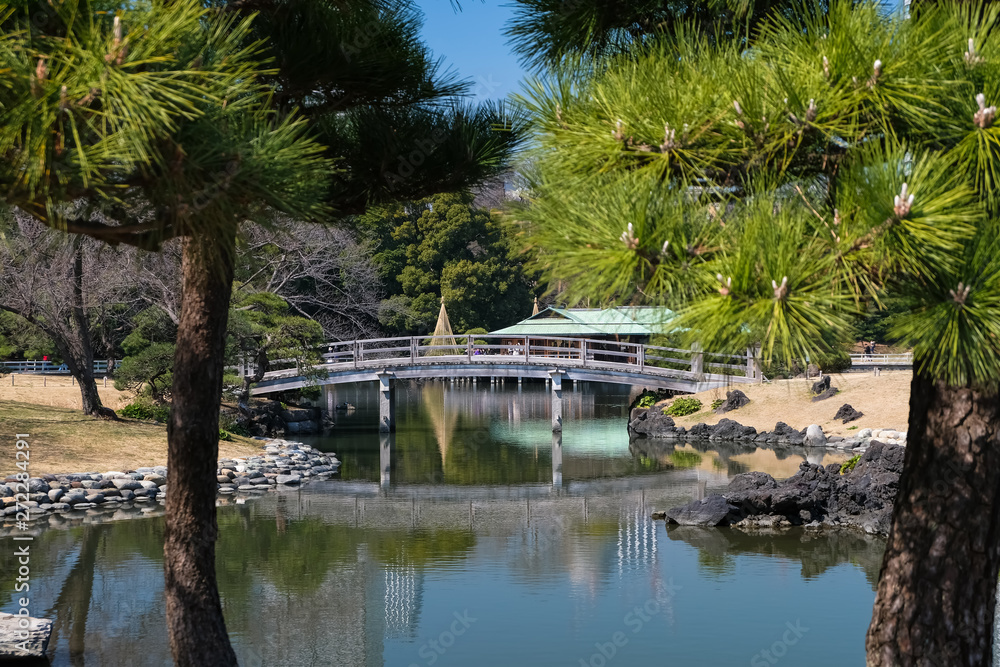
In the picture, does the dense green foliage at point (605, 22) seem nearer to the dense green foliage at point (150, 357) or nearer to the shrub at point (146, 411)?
the dense green foliage at point (150, 357)

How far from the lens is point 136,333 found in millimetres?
18047

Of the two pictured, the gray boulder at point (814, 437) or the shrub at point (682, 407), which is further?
the shrub at point (682, 407)

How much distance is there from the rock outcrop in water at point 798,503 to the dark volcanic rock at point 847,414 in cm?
809

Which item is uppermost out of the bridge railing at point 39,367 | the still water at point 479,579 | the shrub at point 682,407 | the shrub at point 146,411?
the bridge railing at point 39,367

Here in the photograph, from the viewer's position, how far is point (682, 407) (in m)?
23.3

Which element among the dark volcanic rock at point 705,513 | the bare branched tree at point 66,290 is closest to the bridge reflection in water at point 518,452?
the dark volcanic rock at point 705,513

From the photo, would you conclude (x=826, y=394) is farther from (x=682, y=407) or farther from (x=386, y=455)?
(x=386, y=455)

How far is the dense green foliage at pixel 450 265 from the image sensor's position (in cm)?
3656

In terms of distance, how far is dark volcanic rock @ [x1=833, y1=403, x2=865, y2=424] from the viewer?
66.7 feet

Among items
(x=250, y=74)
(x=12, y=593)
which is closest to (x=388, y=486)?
(x=12, y=593)

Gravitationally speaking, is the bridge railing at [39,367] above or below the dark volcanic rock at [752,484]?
above

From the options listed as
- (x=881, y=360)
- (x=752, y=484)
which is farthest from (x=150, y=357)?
(x=881, y=360)

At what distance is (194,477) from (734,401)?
19334 mm

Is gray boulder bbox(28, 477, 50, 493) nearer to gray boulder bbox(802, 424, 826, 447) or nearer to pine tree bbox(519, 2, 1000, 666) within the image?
pine tree bbox(519, 2, 1000, 666)
